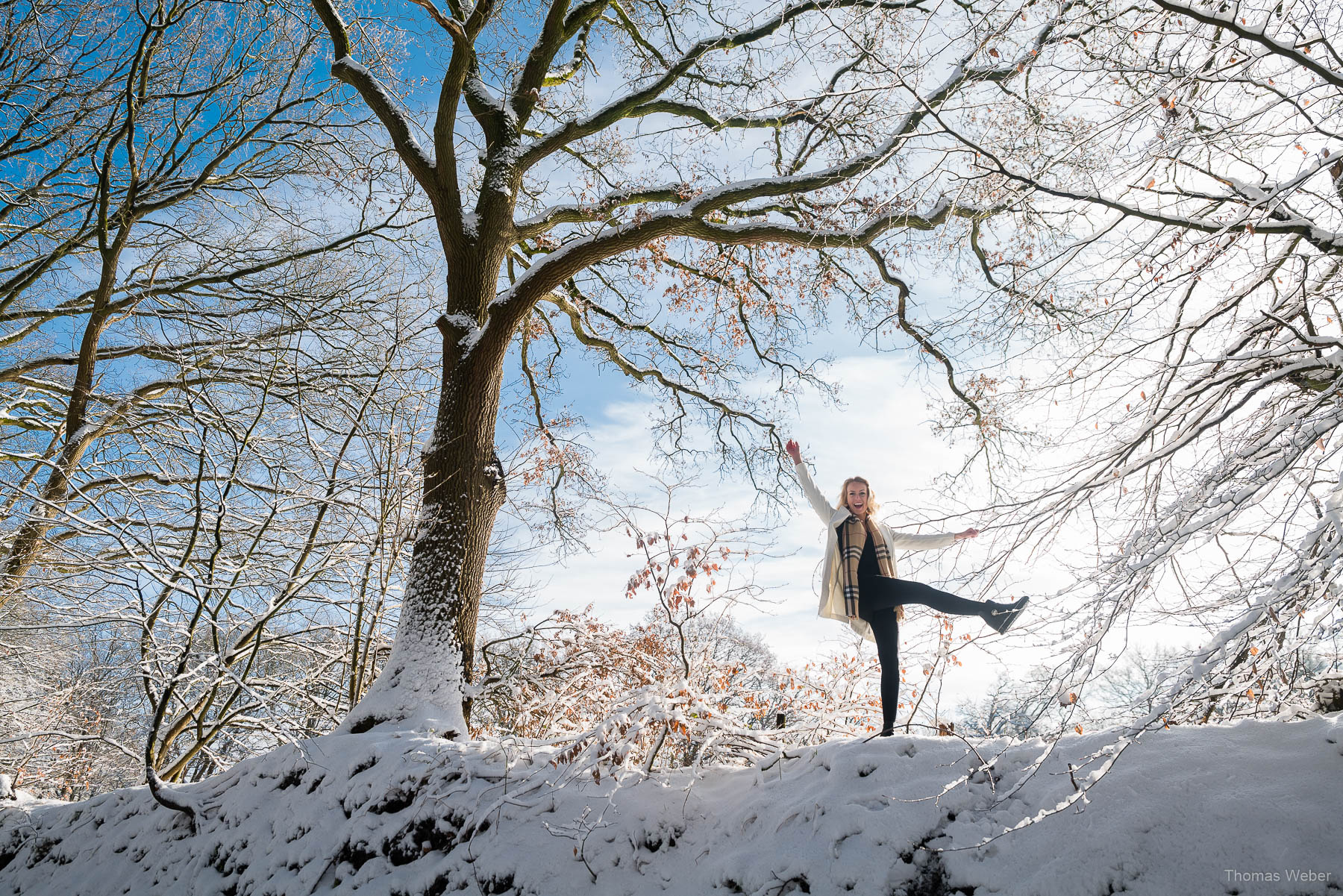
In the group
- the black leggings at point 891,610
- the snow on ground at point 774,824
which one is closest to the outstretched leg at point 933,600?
the black leggings at point 891,610

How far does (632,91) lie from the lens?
6.53 metres

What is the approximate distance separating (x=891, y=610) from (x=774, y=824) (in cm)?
164

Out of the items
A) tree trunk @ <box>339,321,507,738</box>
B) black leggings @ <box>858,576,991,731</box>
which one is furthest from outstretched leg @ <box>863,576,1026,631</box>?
tree trunk @ <box>339,321,507,738</box>

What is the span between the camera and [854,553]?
410cm

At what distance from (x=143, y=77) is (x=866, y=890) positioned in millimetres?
10125

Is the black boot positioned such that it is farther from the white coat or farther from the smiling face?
the smiling face

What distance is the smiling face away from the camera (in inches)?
170

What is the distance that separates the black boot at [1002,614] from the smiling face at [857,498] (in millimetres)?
1005

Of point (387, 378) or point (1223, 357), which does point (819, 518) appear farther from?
point (387, 378)

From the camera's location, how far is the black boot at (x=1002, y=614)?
3301mm

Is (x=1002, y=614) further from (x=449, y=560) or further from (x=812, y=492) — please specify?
(x=449, y=560)

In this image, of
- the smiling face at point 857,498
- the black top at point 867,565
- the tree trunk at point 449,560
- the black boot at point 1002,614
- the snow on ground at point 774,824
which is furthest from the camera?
the smiling face at point 857,498

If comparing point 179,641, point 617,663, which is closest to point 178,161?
point 179,641

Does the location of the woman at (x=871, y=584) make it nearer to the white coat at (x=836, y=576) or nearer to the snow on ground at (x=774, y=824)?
the white coat at (x=836, y=576)
